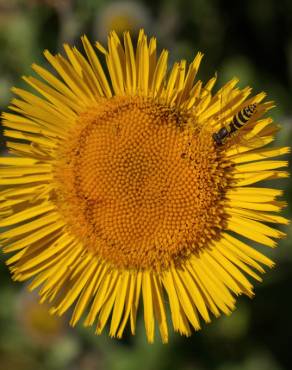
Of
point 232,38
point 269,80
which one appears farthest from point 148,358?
point 232,38

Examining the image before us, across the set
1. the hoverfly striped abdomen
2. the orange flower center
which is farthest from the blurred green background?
the hoverfly striped abdomen

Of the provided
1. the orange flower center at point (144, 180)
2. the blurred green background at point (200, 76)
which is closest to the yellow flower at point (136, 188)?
the orange flower center at point (144, 180)

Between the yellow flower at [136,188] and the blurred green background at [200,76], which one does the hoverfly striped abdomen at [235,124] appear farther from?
the blurred green background at [200,76]

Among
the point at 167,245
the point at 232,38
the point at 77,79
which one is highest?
the point at 232,38

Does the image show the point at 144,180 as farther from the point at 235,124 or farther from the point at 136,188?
the point at 235,124

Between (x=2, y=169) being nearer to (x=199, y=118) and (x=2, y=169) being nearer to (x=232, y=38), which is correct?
(x=199, y=118)

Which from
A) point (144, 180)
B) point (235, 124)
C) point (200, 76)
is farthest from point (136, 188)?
point (200, 76)

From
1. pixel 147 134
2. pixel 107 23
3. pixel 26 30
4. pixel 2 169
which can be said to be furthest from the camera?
pixel 26 30
